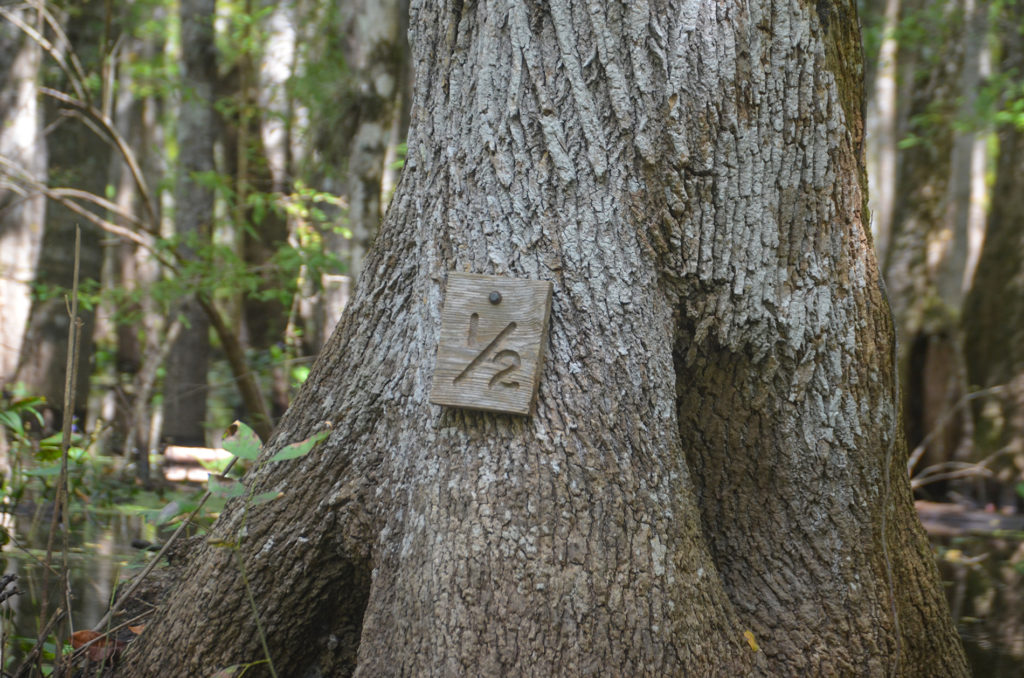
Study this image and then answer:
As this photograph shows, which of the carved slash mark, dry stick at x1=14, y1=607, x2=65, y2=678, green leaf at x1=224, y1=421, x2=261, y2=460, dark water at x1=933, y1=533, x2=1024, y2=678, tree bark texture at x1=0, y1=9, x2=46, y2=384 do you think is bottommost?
dark water at x1=933, y1=533, x2=1024, y2=678

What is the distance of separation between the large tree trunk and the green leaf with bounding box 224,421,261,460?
290mm

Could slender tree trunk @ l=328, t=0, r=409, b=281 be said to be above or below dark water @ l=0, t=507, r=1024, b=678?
above

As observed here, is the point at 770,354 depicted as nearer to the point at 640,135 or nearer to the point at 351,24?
the point at 640,135

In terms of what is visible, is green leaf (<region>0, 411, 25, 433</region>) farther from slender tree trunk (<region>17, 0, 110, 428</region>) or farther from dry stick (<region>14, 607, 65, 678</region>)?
slender tree trunk (<region>17, 0, 110, 428</region>)

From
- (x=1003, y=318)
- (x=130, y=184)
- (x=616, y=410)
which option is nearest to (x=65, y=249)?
(x=616, y=410)

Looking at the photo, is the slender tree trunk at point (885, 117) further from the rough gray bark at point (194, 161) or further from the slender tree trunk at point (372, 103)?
the rough gray bark at point (194, 161)

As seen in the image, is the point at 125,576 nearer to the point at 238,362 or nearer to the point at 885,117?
the point at 238,362

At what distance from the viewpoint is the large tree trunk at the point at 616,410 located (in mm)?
2354

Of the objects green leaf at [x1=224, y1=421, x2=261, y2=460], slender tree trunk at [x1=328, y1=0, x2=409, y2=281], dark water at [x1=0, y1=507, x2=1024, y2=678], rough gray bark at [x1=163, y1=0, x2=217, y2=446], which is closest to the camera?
green leaf at [x1=224, y1=421, x2=261, y2=460]

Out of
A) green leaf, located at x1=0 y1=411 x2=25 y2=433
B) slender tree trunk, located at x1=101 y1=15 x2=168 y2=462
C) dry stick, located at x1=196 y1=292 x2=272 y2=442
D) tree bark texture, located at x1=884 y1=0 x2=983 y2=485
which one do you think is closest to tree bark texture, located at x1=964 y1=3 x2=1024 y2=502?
tree bark texture, located at x1=884 y1=0 x2=983 y2=485

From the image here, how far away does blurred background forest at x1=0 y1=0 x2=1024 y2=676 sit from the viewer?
6352mm

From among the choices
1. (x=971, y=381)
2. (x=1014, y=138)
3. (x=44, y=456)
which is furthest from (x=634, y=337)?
(x=1014, y=138)

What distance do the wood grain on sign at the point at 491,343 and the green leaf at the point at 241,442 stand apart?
0.55m

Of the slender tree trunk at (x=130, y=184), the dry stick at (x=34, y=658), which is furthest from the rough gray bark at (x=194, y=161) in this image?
the dry stick at (x=34, y=658)
